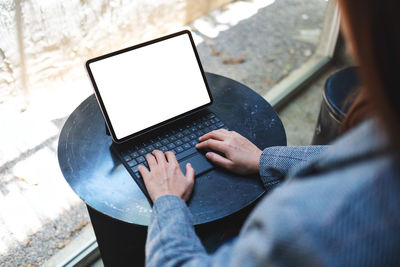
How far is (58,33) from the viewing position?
147cm

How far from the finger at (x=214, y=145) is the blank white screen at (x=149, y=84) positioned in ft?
0.45

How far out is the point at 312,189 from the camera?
1.47 ft

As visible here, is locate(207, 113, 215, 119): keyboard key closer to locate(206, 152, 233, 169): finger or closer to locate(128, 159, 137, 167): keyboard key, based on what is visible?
locate(206, 152, 233, 169): finger

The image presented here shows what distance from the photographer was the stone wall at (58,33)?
129 centimetres

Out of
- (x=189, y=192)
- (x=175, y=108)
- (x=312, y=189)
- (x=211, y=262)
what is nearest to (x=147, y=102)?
(x=175, y=108)

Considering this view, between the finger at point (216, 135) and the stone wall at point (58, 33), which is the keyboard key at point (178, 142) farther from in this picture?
the stone wall at point (58, 33)

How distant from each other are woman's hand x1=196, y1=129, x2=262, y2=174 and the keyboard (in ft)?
0.10

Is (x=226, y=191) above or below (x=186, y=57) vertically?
below

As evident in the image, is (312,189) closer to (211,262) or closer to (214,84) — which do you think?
(211,262)

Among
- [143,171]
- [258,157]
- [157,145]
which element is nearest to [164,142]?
[157,145]

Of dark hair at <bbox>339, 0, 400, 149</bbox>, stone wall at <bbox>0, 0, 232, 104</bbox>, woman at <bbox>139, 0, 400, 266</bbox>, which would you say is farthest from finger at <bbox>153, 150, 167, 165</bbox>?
stone wall at <bbox>0, 0, 232, 104</bbox>

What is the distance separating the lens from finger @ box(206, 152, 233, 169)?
0.94 metres

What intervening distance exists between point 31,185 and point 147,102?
2.58 ft

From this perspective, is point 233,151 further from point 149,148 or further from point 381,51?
point 381,51
